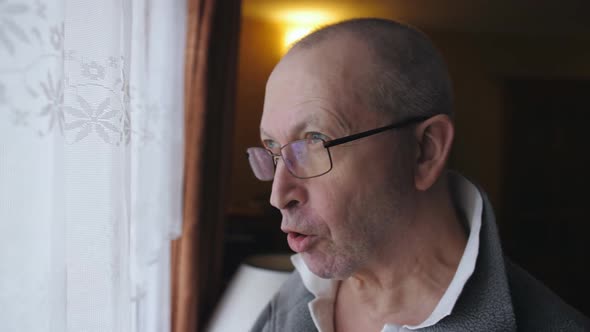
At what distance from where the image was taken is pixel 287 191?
70 cm

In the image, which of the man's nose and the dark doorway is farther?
the dark doorway

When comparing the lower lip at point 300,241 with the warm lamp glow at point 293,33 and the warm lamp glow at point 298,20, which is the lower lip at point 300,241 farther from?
the warm lamp glow at point 293,33

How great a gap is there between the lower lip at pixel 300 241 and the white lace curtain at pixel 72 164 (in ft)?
0.92

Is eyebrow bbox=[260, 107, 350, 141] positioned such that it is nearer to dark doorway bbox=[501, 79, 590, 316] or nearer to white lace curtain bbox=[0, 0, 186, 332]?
white lace curtain bbox=[0, 0, 186, 332]

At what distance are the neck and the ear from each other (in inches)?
2.0

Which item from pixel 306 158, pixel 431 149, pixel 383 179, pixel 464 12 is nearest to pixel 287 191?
pixel 306 158

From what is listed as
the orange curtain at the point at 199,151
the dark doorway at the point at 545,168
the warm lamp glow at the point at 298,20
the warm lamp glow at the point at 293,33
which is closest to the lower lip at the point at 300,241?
the orange curtain at the point at 199,151

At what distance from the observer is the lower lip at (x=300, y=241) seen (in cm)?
71

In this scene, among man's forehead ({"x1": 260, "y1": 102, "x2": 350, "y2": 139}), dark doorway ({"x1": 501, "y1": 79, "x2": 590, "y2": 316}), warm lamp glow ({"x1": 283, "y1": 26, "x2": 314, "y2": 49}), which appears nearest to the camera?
man's forehead ({"x1": 260, "y1": 102, "x2": 350, "y2": 139})

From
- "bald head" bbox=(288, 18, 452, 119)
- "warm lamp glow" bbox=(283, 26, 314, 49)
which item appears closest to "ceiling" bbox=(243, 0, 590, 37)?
"warm lamp glow" bbox=(283, 26, 314, 49)

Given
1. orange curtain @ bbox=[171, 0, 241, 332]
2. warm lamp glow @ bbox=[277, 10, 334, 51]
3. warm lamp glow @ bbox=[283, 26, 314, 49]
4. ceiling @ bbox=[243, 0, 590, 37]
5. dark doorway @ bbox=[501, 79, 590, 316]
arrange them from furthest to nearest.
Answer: dark doorway @ bbox=[501, 79, 590, 316], warm lamp glow @ bbox=[283, 26, 314, 49], warm lamp glow @ bbox=[277, 10, 334, 51], ceiling @ bbox=[243, 0, 590, 37], orange curtain @ bbox=[171, 0, 241, 332]

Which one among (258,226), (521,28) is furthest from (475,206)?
(521,28)

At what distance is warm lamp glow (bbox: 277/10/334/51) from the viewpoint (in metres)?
3.41

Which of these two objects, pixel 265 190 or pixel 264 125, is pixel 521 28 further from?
pixel 264 125
